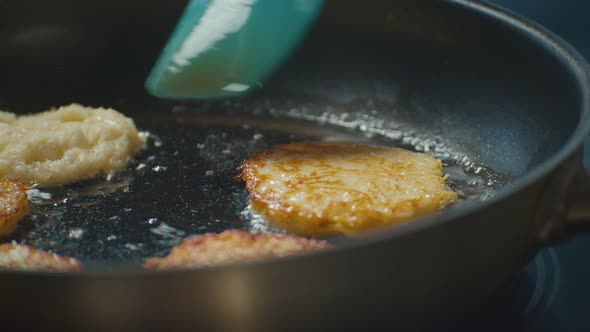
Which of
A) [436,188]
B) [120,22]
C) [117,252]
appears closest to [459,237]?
[436,188]

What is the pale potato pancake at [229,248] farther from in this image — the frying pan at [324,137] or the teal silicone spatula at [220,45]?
the teal silicone spatula at [220,45]

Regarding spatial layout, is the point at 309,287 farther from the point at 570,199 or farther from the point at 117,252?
the point at 117,252

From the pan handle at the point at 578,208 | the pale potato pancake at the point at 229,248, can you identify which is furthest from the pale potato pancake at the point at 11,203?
the pan handle at the point at 578,208

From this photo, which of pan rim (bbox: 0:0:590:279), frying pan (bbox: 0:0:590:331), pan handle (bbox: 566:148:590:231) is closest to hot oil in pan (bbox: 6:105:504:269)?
frying pan (bbox: 0:0:590:331)

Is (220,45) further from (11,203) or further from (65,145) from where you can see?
(11,203)

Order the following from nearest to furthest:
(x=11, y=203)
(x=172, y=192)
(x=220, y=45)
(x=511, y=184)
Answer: (x=511, y=184), (x=11, y=203), (x=172, y=192), (x=220, y=45)

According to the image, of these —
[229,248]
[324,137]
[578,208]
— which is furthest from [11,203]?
[578,208]

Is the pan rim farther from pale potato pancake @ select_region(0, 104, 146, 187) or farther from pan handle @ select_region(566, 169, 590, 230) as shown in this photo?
pale potato pancake @ select_region(0, 104, 146, 187)
